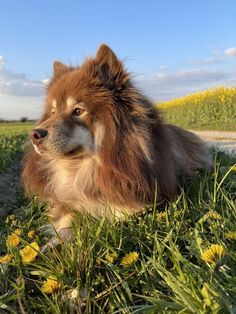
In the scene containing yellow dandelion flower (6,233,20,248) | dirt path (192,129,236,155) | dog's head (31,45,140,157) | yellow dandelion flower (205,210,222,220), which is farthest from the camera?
dirt path (192,129,236,155)

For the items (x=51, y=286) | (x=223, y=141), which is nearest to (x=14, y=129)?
(x=223, y=141)

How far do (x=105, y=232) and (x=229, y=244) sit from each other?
2.84 feet

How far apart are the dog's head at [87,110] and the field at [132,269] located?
2.49 feet

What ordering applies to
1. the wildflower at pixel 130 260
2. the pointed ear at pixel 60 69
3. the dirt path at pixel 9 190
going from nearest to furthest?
the wildflower at pixel 130 260 < the pointed ear at pixel 60 69 < the dirt path at pixel 9 190

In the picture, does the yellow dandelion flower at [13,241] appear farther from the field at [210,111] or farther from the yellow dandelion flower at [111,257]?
the field at [210,111]

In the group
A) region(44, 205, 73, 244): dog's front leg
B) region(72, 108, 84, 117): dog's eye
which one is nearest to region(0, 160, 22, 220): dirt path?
region(44, 205, 73, 244): dog's front leg

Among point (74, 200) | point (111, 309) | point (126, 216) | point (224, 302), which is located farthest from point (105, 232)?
point (224, 302)

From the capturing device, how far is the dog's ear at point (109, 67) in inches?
152

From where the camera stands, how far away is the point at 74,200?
3818 mm

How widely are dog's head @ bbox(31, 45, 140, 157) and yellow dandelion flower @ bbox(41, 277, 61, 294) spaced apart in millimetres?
1563

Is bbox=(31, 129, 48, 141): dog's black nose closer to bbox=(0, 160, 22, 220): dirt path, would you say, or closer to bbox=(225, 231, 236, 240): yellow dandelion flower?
bbox=(0, 160, 22, 220): dirt path

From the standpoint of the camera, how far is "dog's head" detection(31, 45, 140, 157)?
3.65m

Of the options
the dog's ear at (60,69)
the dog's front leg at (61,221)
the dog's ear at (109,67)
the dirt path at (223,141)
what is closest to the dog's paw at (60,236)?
the dog's front leg at (61,221)

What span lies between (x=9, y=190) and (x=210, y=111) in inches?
654
